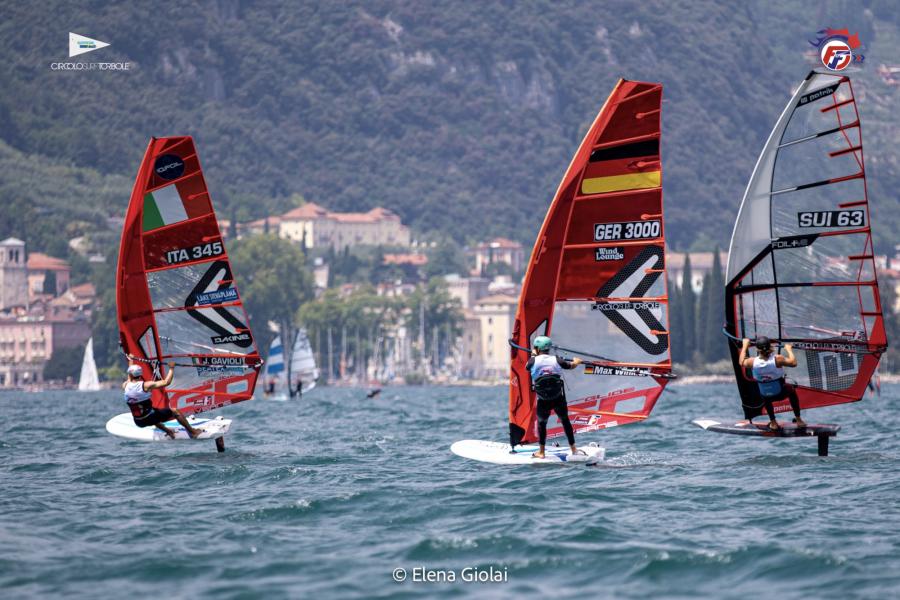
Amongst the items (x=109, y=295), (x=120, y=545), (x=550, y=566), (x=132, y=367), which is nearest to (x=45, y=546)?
(x=120, y=545)

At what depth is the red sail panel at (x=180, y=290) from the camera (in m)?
31.1

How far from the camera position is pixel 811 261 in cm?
2730

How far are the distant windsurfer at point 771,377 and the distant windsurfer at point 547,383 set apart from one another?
123 inches

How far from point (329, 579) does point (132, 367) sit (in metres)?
11.6

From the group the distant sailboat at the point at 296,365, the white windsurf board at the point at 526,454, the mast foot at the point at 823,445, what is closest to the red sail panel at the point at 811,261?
the mast foot at the point at 823,445

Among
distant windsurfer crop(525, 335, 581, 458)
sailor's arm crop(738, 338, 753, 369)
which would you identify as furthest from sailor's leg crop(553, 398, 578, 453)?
sailor's arm crop(738, 338, 753, 369)

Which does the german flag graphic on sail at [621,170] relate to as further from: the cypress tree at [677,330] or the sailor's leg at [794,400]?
the cypress tree at [677,330]

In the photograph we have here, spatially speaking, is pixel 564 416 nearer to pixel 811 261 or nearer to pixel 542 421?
pixel 542 421

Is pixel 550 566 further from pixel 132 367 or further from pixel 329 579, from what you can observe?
pixel 132 367

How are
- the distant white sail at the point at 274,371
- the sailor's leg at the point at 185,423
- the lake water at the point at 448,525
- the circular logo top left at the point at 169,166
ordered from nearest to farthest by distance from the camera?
the lake water at the point at 448,525
the sailor's leg at the point at 185,423
the circular logo top left at the point at 169,166
the distant white sail at the point at 274,371

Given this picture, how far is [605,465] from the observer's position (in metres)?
26.0

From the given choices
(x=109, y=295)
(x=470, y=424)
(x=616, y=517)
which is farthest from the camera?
(x=109, y=295)

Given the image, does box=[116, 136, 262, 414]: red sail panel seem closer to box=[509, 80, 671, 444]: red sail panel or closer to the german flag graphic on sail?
box=[509, 80, 671, 444]: red sail panel

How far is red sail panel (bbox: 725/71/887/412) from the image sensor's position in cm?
2709
